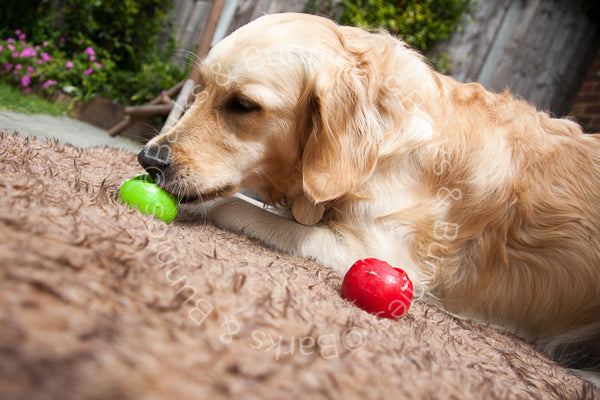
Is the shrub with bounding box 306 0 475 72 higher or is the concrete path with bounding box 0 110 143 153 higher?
the shrub with bounding box 306 0 475 72

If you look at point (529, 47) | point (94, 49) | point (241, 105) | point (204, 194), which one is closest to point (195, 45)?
point (94, 49)

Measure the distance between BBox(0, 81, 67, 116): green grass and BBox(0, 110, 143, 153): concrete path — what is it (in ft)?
0.25

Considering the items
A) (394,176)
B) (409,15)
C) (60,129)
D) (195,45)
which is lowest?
(60,129)

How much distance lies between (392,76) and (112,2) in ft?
12.8

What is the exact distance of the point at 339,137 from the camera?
155cm

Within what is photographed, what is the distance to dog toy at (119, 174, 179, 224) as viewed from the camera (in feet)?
4.45

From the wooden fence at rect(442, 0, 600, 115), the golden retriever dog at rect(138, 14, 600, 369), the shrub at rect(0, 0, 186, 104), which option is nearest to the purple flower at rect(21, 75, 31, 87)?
the shrub at rect(0, 0, 186, 104)

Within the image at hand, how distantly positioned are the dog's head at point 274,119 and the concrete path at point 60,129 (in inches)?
45.3

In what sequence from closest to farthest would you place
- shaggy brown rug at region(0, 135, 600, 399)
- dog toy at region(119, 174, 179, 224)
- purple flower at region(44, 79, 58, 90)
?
shaggy brown rug at region(0, 135, 600, 399), dog toy at region(119, 174, 179, 224), purple flower at region(44, 79, 58, 90)

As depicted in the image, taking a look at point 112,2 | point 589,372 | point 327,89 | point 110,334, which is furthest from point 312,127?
point 112,2

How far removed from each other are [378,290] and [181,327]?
2.17 ft

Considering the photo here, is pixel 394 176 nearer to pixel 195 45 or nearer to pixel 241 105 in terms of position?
pixel 241 105

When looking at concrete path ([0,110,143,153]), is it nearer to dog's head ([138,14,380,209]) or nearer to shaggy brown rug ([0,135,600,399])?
dog's head ([138,14,380,209])

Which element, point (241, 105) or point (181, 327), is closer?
point (181, 327)
